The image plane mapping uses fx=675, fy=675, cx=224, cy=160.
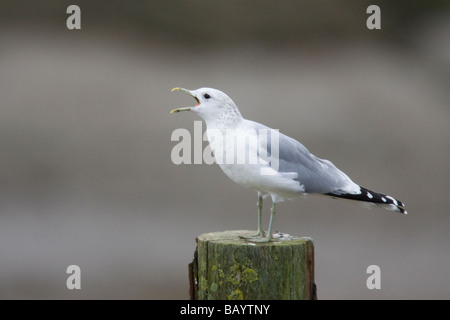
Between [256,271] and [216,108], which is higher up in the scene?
[216,108]

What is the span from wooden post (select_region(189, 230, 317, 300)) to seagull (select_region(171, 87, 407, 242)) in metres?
0.11

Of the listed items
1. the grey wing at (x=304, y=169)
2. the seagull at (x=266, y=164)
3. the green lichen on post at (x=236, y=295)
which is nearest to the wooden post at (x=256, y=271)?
the green lichen on post at (x=236, y=295)

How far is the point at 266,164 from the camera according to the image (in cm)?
220

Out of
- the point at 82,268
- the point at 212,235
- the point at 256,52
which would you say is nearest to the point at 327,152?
the point at 256,52

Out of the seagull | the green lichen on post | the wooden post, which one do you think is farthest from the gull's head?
the green lichen on post

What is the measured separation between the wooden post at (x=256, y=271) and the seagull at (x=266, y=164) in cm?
11

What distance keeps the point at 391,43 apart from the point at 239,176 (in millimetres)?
4422

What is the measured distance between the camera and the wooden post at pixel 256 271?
2.06 metres

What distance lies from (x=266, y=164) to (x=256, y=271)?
355mm

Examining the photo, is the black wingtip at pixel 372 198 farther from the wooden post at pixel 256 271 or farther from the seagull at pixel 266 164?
the wooden post at pixel 256 271

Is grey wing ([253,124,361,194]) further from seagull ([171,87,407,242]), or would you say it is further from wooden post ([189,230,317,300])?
wooden post ([189,230,317,300])

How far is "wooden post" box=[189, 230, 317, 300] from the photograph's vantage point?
2.06m

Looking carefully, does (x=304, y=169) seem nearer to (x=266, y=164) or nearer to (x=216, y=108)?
(x=266, y=164)

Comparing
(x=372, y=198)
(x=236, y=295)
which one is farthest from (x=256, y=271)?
(x=372, y=198)
